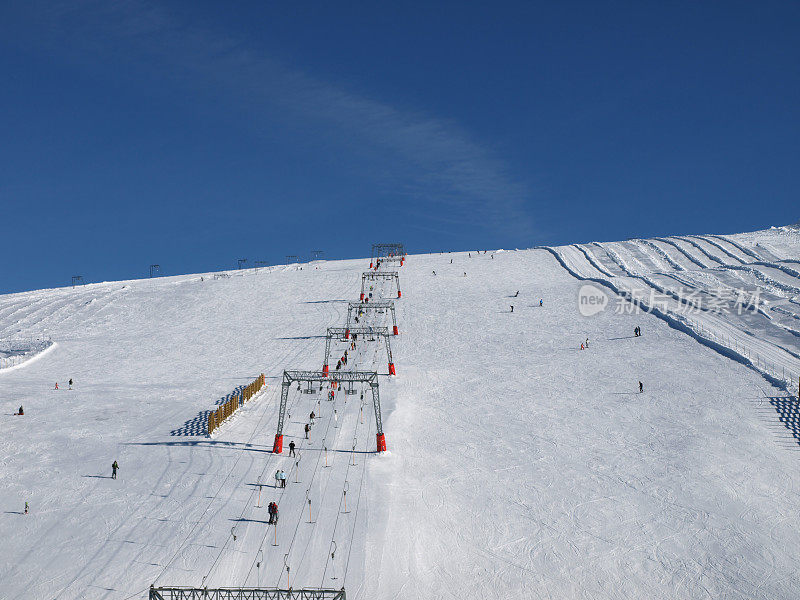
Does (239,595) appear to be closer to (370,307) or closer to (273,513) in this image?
(273,513)

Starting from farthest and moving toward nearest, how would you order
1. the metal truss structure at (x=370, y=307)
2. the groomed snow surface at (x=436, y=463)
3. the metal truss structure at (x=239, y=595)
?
1. the metal truss structure at (x=370, y=307)
2. the groomed snow surface at (x=436, y=463)
3. the metal truss structure at (x=239, y=595)

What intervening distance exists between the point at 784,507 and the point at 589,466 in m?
7.28

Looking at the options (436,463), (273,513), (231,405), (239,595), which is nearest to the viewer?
(239,595)

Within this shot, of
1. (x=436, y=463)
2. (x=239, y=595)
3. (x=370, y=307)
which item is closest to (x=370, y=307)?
(x=370, y=307)

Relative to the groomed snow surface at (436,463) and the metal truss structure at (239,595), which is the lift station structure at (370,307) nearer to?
the groomed snow surface at (436,463)

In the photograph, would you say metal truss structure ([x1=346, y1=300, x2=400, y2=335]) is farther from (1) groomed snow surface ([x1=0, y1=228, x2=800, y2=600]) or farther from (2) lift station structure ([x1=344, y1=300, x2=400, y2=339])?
(1) groomed snow surface ([x1=0, y1=228, x2=800, y2=600])

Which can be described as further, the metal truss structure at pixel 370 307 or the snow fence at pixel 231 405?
the metal truss structure at pixel 370 307

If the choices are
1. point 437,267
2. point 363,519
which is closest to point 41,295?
point 437,267

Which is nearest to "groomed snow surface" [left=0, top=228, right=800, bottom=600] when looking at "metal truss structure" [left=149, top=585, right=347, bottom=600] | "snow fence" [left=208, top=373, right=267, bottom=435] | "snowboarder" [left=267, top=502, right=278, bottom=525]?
"snowboarder" [left=267, top=502, right=278, bottom=525]

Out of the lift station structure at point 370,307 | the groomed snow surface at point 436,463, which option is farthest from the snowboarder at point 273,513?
the lift station structure at point 370,307

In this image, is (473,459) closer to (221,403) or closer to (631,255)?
(221,403)

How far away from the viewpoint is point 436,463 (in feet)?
94.0

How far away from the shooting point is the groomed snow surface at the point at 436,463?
2003 centimetres

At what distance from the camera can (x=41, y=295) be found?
259 ft
